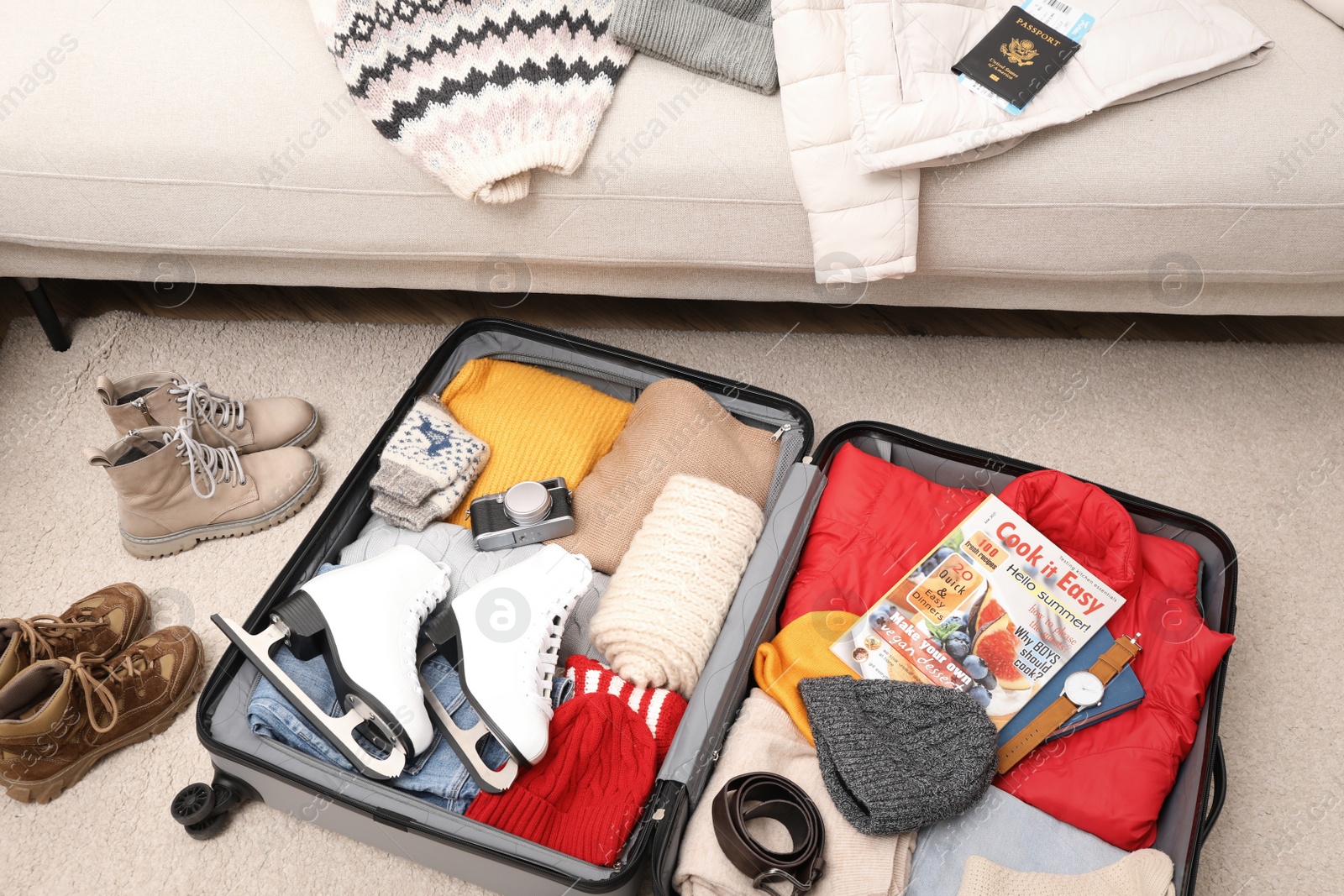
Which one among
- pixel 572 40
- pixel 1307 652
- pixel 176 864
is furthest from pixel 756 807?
pixel 572 40

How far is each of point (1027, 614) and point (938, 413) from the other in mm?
461

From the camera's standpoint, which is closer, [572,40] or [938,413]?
[572,40]

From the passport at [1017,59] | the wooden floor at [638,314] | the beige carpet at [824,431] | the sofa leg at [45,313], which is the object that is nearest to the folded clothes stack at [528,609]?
the beige carpet at [824,431]

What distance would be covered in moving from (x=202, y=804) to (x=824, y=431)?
956 mm

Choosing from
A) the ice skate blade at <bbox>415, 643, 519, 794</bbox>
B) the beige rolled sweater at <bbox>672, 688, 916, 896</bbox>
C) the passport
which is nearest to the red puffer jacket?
the beige rolled sweater at <bbox>672, 688, 916, 896</bbox>

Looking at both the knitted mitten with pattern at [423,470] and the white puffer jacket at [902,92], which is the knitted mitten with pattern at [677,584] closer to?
the knitted mitten with pattern at [423,470]

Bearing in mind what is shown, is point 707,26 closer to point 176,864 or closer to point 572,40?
point 572,40

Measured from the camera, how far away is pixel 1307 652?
1233 mm

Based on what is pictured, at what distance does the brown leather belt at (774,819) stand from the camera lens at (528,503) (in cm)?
39

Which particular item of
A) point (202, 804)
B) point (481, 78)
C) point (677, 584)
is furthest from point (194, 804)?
point (481, 78)

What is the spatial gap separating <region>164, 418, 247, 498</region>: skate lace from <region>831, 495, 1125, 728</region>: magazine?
835 mm

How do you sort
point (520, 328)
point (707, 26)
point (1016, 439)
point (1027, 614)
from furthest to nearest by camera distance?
point (1016, 439) → point (520, 328) → point (707, 26) → point (1027, 614)

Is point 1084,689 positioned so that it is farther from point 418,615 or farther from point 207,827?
point 207,827

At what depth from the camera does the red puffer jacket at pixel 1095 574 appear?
958 mm
